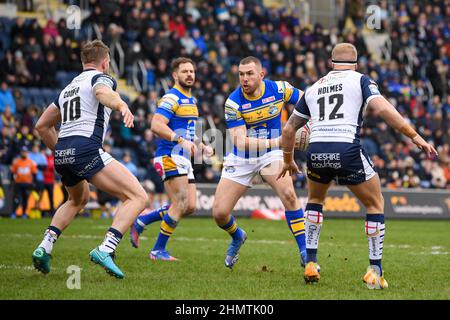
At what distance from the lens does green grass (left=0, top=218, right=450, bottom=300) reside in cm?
843

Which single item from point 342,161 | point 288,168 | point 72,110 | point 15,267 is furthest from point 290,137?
point 15,267

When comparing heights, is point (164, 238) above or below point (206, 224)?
above

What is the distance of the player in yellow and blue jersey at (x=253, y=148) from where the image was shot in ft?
36.7

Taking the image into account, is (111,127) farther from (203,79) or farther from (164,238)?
(164,238)

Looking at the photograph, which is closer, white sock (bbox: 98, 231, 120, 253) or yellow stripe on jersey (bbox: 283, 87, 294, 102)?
white sock (bbox: 98, 231, 120, 253)

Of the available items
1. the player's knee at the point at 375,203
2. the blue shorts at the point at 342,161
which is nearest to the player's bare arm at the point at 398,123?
the blue shorts at the point at 342,161

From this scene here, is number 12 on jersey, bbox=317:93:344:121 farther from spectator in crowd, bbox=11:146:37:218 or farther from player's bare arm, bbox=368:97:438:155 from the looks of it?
spectator in crowd, bbox=11:146:37:218

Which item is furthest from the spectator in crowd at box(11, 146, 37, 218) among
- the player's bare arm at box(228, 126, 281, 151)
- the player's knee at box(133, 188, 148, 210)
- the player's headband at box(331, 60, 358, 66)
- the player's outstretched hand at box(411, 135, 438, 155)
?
the player's outstretched hand at box(411, 135, 438, 155)

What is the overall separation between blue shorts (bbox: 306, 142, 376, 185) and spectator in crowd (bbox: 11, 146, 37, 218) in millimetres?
14317

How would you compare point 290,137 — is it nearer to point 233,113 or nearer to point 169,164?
point 233,113

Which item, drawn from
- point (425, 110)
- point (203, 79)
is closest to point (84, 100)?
point (203, 79)

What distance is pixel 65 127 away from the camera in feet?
31.4

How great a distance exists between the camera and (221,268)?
36.7 ft
